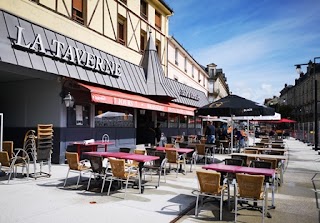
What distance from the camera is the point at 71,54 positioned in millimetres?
11008

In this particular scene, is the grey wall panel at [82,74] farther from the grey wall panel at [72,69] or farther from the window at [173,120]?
the window at [173,120]

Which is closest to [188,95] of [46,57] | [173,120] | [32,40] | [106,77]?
[173,120]

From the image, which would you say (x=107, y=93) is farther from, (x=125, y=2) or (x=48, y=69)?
(x=125, y=2)

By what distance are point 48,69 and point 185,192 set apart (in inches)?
248

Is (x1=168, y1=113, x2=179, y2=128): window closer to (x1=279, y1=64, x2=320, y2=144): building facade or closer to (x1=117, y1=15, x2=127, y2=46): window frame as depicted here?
(x1=117, y1=15, x2=127, y2=46): window frame

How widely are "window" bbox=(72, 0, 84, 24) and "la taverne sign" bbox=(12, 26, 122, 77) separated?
2.31m

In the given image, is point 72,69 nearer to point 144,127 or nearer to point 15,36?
point 15,36

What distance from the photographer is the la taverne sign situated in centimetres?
916

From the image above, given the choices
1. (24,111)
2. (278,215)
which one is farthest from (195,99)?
(278,215)

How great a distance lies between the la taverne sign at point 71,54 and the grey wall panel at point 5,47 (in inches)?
9.2

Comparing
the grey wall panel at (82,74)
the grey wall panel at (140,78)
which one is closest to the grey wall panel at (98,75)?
the grey wall panel at (82,74)

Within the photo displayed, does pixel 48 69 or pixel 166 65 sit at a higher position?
pixel 166 65

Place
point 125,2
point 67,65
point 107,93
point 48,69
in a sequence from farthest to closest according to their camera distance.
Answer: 1. point 125,2
2. point 107,93
3. point 67,65
4. point 48,69

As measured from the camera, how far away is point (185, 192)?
7504 mm
